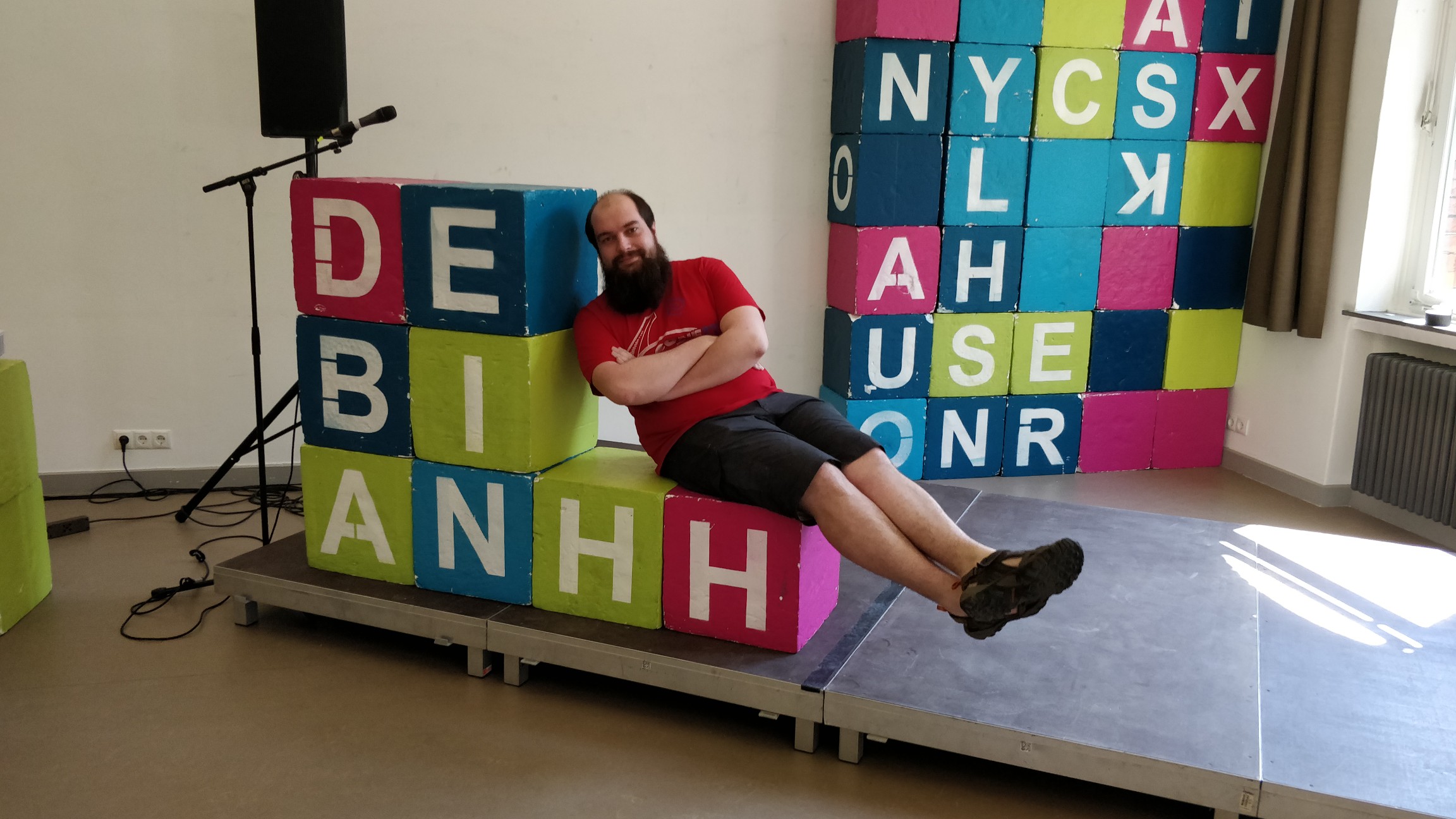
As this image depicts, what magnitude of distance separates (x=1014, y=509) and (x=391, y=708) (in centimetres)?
216

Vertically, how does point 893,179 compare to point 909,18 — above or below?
below

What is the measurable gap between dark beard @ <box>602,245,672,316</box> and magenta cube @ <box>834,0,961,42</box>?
1.86 m

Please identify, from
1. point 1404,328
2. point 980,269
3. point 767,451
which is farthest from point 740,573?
point 1404,328

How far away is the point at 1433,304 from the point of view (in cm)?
424

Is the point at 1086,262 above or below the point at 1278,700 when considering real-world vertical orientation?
above

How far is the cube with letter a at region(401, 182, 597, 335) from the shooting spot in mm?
2781

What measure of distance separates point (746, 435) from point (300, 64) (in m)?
2.04

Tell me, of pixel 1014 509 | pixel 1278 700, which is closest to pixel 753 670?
pixel 1278 700

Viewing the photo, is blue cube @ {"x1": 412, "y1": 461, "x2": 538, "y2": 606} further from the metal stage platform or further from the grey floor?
the grey floor

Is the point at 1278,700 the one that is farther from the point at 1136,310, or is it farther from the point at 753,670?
the point at 1136,310

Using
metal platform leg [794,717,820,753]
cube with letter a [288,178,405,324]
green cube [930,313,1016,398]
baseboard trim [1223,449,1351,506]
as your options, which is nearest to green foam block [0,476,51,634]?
cube with letter a [288,178,405,324]

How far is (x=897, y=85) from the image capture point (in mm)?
4352

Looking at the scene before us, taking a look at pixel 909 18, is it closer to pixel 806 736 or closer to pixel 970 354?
pixel 970 354

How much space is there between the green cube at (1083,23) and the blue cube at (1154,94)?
0.13 metres
